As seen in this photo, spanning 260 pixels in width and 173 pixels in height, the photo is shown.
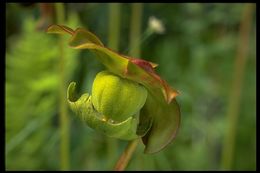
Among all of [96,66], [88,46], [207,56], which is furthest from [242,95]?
[88,46]

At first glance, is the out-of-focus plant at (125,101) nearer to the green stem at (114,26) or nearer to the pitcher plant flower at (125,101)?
the pitcher plant flower at (125,101)

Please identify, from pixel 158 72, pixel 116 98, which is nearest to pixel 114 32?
pixel 158 72

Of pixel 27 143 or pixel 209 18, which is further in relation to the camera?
pixel 209 18

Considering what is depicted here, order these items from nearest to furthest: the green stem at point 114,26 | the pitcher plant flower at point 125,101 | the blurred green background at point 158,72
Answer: the pitcher plant flower at point 125,101
the green stem at point 114,26
the blurred green background at point 158,72

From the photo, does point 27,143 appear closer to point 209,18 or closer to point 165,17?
point 165,17

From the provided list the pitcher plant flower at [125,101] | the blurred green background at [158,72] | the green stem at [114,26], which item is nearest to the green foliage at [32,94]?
the blurred green background at [158,72]

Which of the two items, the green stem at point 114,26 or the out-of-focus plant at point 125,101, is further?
the green stem at point 114,26
